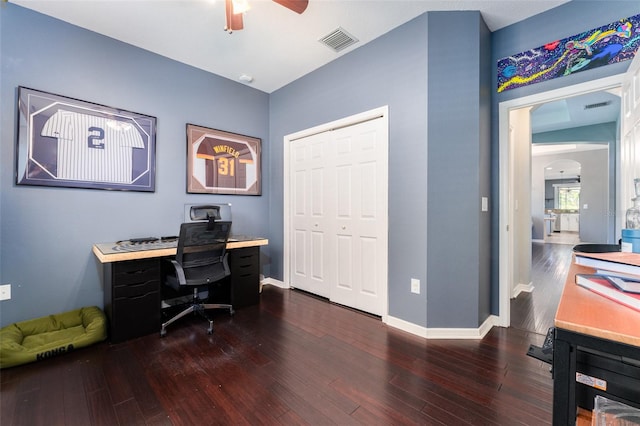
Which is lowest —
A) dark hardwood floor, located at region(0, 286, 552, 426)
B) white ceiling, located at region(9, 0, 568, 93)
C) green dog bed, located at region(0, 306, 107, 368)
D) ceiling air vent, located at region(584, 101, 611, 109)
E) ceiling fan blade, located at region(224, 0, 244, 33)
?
dark hardwood floor, located at region(0, 286, 552, 426)

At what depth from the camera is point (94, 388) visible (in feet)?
5.55

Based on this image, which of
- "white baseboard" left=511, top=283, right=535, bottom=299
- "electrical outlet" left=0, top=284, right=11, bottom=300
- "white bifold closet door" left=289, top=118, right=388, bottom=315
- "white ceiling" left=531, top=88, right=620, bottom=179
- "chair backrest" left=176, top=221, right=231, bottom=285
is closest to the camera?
"electrical outlet" left=0, top=284, right=11, bottom=300

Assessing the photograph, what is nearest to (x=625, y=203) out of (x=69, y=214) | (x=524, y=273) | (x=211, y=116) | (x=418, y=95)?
(x=418, y=95)

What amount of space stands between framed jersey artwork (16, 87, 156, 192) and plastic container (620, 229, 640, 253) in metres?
3.79

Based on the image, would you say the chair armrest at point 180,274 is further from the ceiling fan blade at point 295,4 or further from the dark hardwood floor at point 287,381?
the ceiling fan blade at point 295,4

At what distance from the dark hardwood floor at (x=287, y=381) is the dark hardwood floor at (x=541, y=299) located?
0.94 feet

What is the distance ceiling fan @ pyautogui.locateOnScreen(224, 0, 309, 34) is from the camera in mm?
1808

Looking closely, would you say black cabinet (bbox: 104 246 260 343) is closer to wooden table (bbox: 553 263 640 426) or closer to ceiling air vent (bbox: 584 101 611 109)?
wooden table (bbox: 553 263 640 426)

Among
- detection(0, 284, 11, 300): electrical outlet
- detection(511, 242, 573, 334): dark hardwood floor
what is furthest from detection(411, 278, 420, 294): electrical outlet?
detection(0, 284, 11, 300): electrical outlet

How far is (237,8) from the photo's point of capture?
71.5 inches

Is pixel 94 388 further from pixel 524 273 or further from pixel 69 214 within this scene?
pixel 524 273

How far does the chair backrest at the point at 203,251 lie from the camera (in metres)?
2.40

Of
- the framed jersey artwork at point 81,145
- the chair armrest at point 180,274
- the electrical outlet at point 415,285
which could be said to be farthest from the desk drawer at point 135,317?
the electrical outlet at point 415,285

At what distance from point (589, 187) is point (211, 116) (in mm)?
9492
